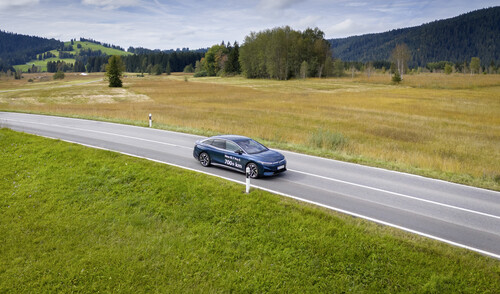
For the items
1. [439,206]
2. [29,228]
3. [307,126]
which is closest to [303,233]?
[439,206]

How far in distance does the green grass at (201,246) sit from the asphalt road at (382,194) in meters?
0.82

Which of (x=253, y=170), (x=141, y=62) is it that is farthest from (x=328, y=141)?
(x=141, y=62)

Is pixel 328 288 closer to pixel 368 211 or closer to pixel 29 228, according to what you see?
pixel 368 211

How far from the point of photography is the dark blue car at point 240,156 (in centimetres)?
1249

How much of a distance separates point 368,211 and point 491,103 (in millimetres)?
47346

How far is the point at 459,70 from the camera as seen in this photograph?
520ft

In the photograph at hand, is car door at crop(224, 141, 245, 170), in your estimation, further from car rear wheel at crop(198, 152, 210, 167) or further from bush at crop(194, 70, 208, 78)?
bush at crop(194, 70, 208, 78)

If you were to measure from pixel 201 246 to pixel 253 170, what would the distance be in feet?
Result: 14.4

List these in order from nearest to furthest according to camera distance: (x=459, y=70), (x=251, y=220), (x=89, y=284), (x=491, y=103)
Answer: (x=89, y=284)
(x=251, y=220)
(x=491, y=103)
(x=459, y=70)

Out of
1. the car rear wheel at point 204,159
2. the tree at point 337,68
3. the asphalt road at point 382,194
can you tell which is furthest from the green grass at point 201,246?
the tree at point 337,68

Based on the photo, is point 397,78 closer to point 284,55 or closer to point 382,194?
point 284,55

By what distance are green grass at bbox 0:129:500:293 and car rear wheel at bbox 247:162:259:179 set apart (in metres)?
1.26

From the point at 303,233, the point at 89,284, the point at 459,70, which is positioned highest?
the point at 459,70

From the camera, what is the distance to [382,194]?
37.2 ft
